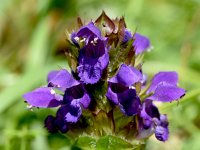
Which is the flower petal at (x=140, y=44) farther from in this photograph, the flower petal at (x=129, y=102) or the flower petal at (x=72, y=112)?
the flower petal at (x=72, y=112)

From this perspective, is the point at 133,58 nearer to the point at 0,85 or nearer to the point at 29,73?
the point at 29,73

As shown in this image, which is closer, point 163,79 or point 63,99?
point 63,99

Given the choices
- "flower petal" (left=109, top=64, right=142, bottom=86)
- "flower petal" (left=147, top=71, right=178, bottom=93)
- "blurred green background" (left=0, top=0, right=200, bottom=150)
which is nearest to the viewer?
"flower petal" (left=109, top=64, right=142, bottom=86)

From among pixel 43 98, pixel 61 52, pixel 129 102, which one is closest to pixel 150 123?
pixel 129 102

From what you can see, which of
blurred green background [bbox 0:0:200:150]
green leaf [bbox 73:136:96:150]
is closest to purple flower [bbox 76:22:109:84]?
green leaf [bbox 73:136:96:150]

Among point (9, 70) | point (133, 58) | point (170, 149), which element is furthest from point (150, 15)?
point (133, 58)

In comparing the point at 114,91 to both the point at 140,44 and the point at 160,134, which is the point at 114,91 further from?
the point at 140,44

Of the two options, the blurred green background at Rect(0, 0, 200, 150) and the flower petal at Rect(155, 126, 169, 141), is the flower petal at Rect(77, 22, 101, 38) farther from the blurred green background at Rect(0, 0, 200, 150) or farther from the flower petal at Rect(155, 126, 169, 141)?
the blurred green background at Rect(0, 0, 200, 150)
